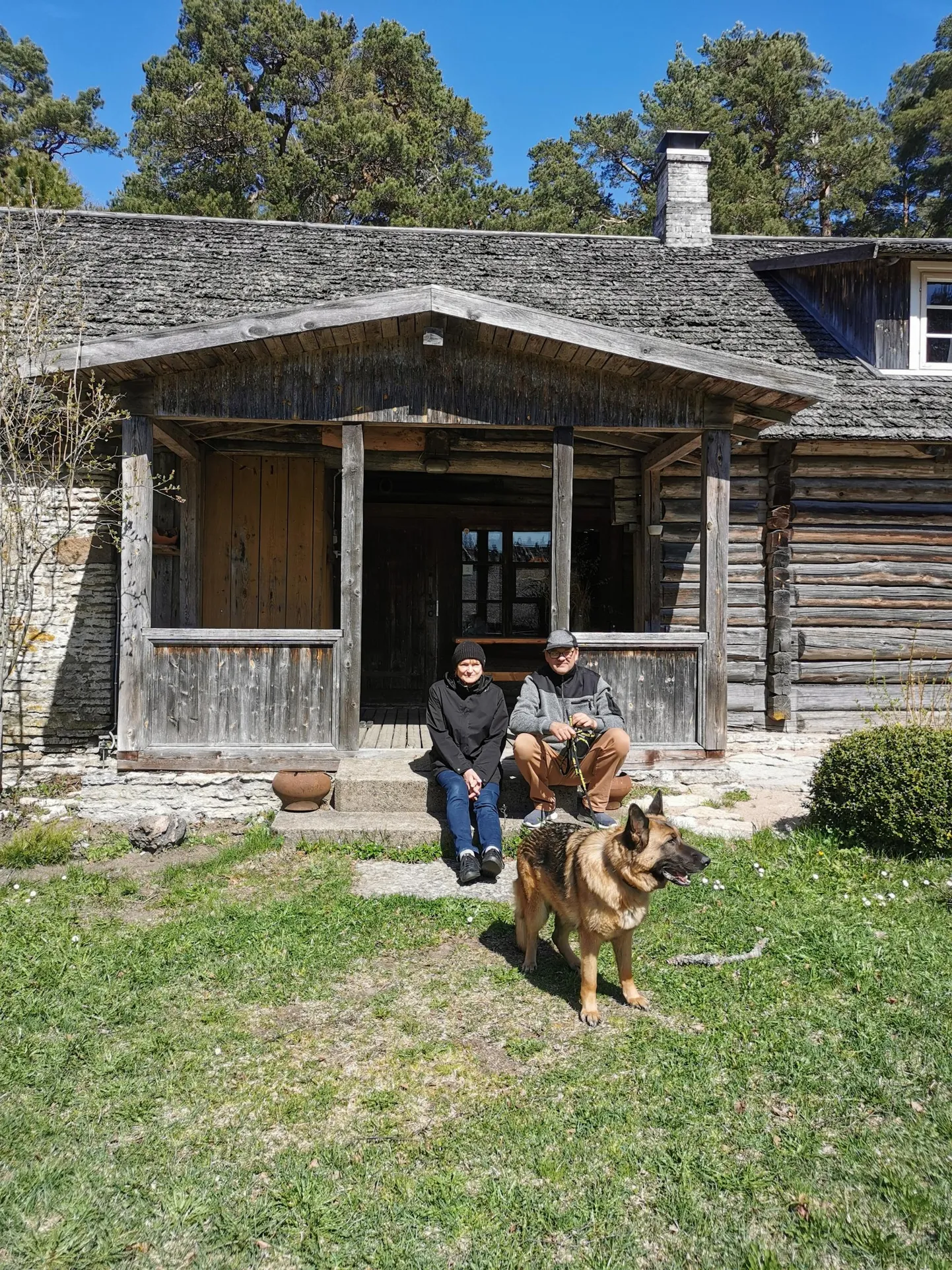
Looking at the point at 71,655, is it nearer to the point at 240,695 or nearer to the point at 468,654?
the point at 240,695

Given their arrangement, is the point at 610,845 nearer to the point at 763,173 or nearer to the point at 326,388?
the point at 326,388

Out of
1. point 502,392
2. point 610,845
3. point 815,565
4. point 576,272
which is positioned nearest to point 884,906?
point 610,845

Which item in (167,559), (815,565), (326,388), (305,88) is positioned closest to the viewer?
(326,388)

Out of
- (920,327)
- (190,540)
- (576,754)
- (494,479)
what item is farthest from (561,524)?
(920,327)

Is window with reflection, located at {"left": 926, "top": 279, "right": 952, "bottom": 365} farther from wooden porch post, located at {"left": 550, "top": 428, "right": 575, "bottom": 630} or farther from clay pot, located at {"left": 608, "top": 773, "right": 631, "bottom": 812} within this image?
clay pot, located at {"left": 608, "top": 773, "right": 631, "bottom": 812}

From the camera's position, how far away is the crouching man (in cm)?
604

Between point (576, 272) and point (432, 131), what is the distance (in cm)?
1750

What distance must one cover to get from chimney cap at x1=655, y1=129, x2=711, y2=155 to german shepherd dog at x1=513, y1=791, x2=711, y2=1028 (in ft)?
40.2

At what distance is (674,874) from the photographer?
355 cm

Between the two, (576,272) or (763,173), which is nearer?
(576,272)

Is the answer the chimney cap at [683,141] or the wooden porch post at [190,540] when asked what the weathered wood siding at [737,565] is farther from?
the chimney cap at [683,141]

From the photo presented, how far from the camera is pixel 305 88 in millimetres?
24594

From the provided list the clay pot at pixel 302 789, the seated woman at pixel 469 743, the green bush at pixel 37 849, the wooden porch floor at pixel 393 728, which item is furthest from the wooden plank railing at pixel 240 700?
the seated woman at pixel 469 743

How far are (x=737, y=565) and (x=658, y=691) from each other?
2899mm
